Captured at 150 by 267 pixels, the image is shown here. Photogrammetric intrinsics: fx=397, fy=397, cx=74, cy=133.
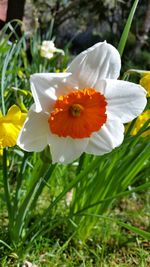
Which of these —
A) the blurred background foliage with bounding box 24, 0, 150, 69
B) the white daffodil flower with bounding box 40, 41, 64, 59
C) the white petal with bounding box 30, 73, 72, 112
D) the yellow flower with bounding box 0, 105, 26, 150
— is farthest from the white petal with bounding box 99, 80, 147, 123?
the blurred background foliage with bounding box 24, 0, 150, 69

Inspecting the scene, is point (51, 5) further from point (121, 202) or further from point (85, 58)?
point (85, 58)

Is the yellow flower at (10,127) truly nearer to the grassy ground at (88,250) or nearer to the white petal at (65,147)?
the white petal at (65,147)

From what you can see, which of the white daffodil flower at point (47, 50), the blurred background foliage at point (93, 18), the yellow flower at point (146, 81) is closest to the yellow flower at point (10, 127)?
the yellow flower at point (146, 81)

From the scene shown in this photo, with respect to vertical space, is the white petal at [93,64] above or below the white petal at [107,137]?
above

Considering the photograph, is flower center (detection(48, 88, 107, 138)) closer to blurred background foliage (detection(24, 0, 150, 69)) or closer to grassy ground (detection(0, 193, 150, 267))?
grassy ground (detection(0, 193, 150, 267))

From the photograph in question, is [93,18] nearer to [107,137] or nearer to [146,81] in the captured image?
[146,81]

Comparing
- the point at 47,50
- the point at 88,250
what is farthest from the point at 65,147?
the point at 47,50
